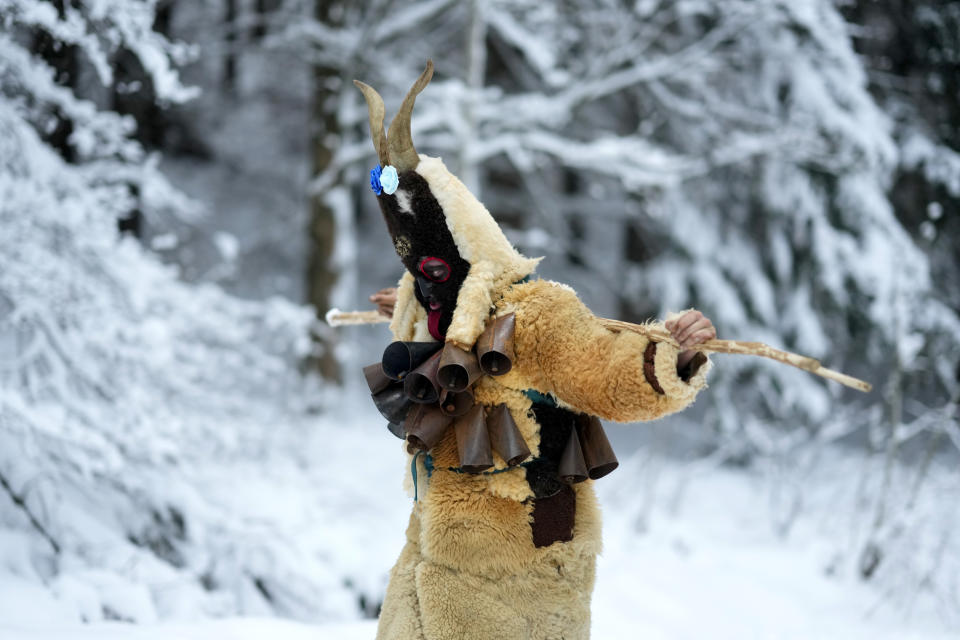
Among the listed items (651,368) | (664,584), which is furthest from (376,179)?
(664,584)

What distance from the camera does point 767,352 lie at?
1.40 metres

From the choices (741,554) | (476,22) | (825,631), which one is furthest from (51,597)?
(476,22)

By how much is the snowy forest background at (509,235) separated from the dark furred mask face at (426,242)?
161 cm

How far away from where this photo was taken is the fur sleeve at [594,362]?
59.9 inches

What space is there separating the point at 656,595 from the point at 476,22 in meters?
3.90

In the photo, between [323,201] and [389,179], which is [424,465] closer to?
[389,179]

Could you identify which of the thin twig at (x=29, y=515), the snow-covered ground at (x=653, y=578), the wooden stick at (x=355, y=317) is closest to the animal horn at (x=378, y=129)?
the wooden stick at (x=355, y=317)

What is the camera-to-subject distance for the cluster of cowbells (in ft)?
5.37

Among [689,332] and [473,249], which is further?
[473,249]

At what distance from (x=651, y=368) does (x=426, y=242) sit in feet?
2.07

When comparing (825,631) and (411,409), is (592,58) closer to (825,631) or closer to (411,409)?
(825,631)

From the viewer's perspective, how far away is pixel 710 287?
19.9 ft

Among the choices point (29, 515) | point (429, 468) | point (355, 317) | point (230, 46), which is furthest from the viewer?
point (230, 46)

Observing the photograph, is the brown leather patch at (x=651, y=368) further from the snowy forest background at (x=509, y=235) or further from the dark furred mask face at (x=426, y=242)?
the snowy forest background at (x=509, y=235)
